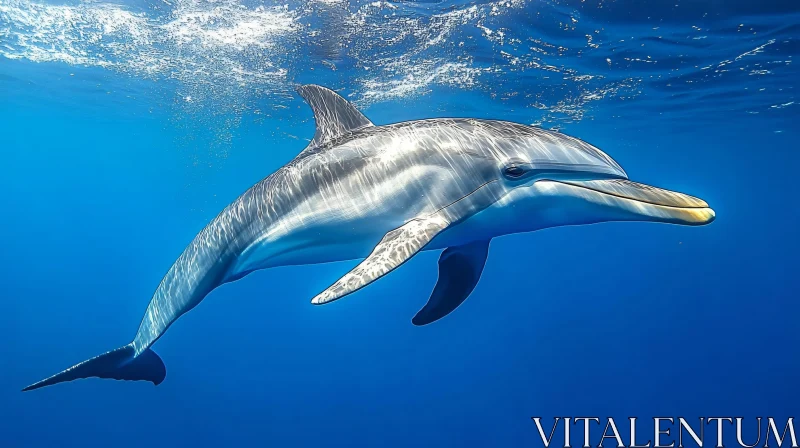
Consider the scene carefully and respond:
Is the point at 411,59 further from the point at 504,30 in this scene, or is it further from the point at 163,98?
the point at 163,98

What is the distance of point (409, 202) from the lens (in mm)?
3949

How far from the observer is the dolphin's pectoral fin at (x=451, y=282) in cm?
542

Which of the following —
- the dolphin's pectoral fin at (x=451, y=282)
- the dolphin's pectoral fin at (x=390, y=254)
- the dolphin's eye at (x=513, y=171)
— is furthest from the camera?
the dolphin's pectoral fin at (x=451, y=282)

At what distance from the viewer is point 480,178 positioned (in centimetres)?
380

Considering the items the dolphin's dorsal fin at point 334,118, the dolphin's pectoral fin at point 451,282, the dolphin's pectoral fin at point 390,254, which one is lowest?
the dolphin's pectoral fin at point 390,254

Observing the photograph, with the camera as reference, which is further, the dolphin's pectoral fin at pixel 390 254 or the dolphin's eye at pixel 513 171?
the dolphin's eye at pixel 513 171

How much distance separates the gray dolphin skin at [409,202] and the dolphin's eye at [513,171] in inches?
0.4

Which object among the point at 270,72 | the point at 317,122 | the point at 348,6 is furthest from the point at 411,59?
the point at 317,122

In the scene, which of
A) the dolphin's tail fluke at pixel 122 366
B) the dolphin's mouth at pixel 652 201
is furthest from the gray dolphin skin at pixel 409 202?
the dolphin's tail fluke at pixel 122 366

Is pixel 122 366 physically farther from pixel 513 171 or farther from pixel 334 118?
pixel 513 171

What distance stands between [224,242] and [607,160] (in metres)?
3.61

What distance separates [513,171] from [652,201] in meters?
0.96

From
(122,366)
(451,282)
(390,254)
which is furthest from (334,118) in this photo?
(122,366)

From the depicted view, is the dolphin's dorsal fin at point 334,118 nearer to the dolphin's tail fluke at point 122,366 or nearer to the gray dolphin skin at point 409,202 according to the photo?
the gray dolphin skin at point 409,202
